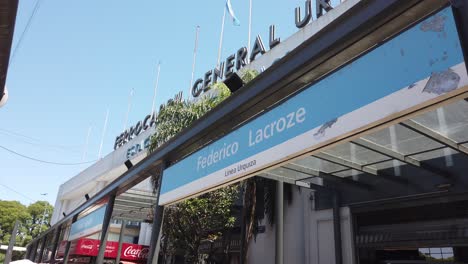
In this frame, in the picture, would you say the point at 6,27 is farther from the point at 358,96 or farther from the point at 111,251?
the point at 111,251

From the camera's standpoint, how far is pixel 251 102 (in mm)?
4730

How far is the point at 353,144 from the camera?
564 cm

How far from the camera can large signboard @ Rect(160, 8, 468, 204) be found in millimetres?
2443

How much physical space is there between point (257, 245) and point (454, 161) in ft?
26.9

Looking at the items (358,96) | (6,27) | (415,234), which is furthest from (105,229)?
(358,96)

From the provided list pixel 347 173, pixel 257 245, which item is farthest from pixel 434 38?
pixel 257 245

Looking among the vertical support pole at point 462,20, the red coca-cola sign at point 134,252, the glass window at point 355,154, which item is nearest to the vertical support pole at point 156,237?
the glass window at point 355,154

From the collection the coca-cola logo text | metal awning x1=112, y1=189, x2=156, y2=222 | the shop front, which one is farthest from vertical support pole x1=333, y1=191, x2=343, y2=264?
the coca-cola logo text

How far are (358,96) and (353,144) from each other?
9.37 feet

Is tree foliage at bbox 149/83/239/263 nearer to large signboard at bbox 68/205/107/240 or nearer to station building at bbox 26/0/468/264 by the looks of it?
station building at bbox 26/0/468/264

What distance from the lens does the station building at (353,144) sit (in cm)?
264

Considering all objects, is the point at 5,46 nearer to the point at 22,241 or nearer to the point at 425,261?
the point at 425,261

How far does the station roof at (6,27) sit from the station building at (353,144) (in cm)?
254

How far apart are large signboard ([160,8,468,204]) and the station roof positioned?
261 cm
